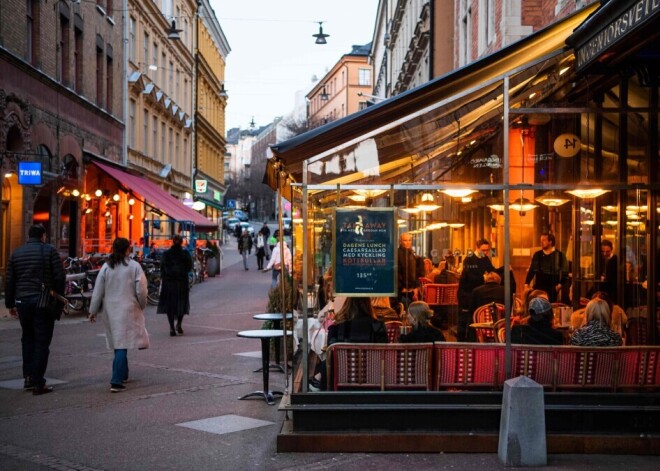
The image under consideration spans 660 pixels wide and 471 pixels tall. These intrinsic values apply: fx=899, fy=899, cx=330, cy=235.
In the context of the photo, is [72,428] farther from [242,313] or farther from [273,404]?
[242,313]

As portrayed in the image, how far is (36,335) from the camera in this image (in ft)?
32.9

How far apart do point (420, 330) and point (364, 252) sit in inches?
37.4

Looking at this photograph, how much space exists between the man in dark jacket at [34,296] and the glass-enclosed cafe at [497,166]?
9.15ft

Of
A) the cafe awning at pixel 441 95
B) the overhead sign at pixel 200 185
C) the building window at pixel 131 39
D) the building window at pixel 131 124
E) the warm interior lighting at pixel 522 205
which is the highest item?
the building window at pixel 131 39

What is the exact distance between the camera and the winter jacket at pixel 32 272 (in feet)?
33.0

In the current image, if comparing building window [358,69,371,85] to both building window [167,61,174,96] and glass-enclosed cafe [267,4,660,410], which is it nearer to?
building window [167,61,174,96]

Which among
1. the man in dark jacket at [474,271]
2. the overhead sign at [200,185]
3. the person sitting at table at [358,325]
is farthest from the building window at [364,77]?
the person sitting at table at [358,325]

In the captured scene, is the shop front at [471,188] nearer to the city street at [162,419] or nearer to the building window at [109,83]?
A: the city street at [162,419]

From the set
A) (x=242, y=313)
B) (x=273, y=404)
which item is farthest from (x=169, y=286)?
(x=273, y=404)

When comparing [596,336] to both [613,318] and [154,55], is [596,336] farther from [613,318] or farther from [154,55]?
[154,55]

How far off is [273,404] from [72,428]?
7.00 ft

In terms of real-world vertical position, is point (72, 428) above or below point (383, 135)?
below

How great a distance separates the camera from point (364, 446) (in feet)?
24.3

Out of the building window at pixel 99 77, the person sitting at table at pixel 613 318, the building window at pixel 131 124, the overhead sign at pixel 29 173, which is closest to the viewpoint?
the person sitting at table at pixel 613 318
